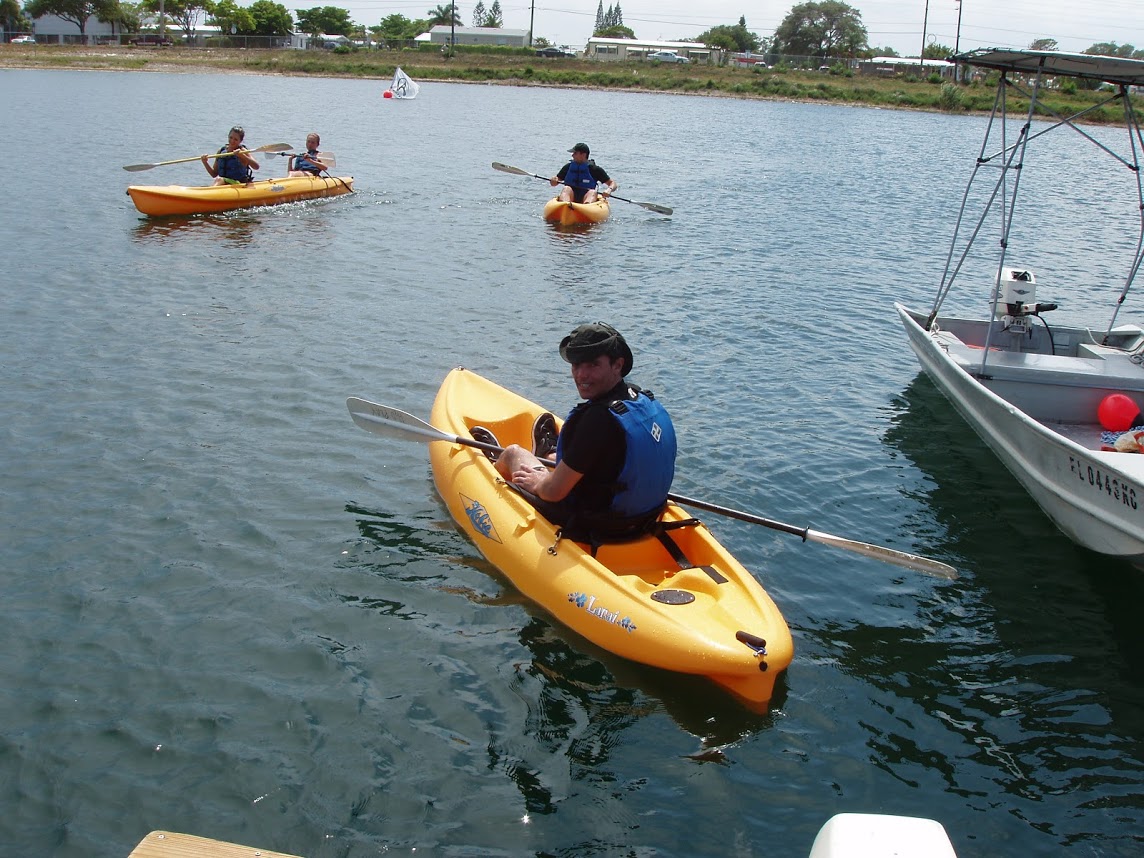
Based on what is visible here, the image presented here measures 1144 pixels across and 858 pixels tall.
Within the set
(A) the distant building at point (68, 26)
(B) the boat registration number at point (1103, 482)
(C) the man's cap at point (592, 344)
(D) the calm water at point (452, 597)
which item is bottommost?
(D) the calm water at point (452, 597)

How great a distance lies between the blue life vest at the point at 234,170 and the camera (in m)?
16.8

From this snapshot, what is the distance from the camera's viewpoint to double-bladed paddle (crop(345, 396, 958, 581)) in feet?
18.6

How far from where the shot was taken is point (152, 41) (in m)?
77.8

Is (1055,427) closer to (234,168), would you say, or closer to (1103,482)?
(1103,482)

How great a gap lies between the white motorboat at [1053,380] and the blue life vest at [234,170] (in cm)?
1167

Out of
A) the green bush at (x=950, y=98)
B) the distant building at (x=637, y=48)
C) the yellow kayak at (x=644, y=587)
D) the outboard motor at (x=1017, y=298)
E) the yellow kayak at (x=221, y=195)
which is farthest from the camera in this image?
the distant building at (x=637, y=48)

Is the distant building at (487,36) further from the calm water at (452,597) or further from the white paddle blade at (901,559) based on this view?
the white paddle blade at (901,559)

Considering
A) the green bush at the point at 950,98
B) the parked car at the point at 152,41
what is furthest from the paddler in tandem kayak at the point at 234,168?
the parked car at the point at 152,41

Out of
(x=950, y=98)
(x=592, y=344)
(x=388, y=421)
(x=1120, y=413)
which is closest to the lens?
(x=592, y=344)

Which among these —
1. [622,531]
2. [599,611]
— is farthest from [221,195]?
[599,611]

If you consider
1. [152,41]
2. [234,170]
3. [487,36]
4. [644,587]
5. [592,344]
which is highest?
[487,36]

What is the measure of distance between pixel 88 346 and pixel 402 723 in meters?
6.77

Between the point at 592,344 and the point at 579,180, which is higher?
the point at 579,180

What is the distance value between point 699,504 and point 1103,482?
2.55 m
